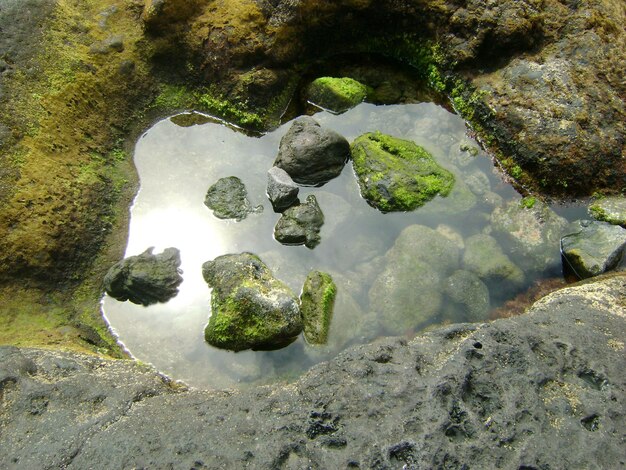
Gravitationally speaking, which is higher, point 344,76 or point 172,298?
point 344,76

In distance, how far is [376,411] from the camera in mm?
3256

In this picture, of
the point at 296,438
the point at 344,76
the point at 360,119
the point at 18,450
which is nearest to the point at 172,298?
the point at 18,450

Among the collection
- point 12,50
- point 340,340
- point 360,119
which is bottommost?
point 340,340

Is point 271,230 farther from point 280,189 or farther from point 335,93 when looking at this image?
point 335,93

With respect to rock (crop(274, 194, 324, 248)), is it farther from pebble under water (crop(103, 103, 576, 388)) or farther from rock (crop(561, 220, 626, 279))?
rock (crop(561, 220, 626, 279))

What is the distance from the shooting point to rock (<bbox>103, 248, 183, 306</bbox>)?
17.1 feet

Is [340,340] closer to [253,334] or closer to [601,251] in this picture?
[253,334]

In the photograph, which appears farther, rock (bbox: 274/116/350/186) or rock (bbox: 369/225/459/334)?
rock (bbox: 274/116/350/186)

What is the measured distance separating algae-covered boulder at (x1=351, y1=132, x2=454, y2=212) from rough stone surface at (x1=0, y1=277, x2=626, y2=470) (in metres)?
2.43

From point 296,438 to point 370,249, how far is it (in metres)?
2.97

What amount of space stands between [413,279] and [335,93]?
296cm

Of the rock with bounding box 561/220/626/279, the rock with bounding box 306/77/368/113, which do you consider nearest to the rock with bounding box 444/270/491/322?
the rock with bounding box 561/220/626/279

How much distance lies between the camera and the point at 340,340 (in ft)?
16.6

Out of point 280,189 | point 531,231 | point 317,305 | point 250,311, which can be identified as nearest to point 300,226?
point 280,189
